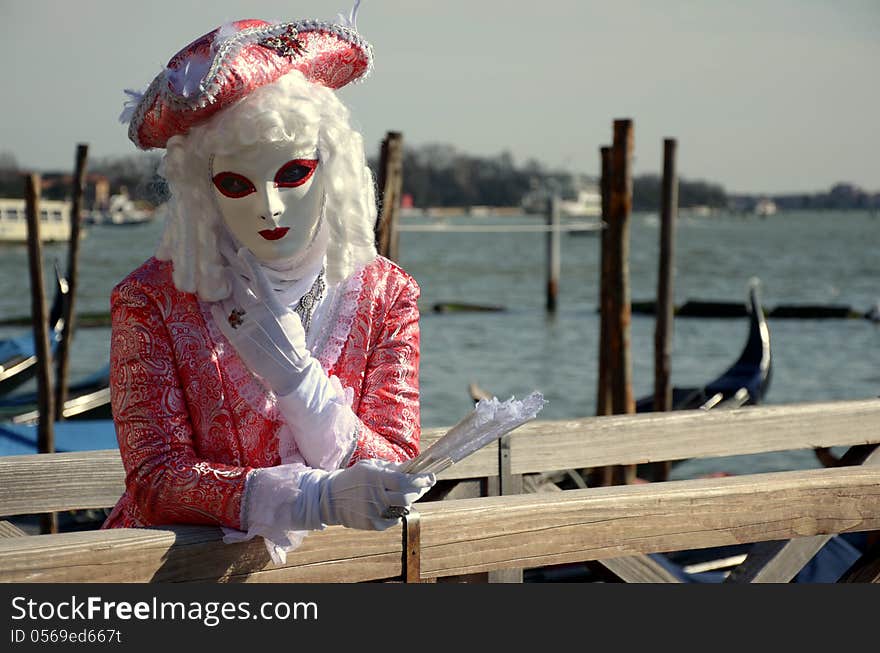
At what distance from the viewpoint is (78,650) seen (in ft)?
5.16

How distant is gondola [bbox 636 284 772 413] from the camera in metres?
8.05

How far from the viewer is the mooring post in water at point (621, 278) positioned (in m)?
6.66

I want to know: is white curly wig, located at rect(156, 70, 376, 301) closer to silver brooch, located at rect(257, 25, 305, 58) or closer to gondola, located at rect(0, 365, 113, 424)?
silver brooch, located at rect(257, 25, 305, 58)

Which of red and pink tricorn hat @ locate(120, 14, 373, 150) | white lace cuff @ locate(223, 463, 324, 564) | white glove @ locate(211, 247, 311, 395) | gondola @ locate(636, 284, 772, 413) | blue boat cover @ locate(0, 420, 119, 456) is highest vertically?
red and pink tricorn hat @ locate(120, 14, 373, 150)

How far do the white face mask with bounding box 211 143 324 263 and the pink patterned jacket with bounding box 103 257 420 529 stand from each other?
13 centimetres

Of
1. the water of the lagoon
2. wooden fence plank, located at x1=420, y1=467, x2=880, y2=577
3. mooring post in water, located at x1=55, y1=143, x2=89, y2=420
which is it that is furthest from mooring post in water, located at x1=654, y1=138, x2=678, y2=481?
wooden fence plank, located at x1=420, y1=467, x2=880, y2=577

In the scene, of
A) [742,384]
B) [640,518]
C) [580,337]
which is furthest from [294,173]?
[580,337]

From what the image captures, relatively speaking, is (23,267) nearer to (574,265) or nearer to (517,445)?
(574,265)

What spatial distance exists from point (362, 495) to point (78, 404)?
7406 mm

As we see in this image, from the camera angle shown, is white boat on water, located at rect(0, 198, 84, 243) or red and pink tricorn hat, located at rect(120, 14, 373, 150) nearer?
red and pink tricorn hat, located at rect(120, 14, 373, 150)

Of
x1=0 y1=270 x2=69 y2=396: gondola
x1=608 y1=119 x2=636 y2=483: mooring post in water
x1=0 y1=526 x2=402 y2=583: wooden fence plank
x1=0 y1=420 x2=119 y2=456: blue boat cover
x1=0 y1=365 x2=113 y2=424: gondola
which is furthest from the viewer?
x1=0 y1=270 x2=69 y2=396: gondola

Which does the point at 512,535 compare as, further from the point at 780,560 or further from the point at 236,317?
the point at 780,560

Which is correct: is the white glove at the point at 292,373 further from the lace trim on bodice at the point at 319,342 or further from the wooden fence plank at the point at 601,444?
the wooden fence plank at the point at 601,444

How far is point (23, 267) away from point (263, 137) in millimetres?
43907
